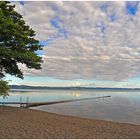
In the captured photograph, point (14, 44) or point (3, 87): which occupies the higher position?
point (14, 44)

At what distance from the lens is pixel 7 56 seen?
78.6ft

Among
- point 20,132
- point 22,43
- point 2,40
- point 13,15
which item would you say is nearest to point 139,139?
point 20,132

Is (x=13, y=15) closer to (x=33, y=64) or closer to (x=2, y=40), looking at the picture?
(x=2, y=40)

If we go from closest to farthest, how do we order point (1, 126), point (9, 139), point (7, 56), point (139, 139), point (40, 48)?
point (9, 139), point (139, 139), point (1, 126), point (7, 56), point (40, 48)

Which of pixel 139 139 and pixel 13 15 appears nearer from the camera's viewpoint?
pixel 139 139

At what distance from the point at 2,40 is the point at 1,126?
10.4 m

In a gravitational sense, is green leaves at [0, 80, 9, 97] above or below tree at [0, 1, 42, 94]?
below

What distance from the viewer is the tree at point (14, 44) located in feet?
75.5

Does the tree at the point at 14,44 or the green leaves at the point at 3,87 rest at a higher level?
the tree at the point at 14,44

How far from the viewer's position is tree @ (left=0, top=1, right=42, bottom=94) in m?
23.0

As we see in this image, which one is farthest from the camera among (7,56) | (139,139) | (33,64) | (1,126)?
(33,64)

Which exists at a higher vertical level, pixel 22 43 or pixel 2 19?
pixel 2 19

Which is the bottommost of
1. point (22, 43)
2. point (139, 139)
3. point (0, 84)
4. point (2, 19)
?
point (139, 139)

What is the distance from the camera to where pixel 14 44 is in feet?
80.8
